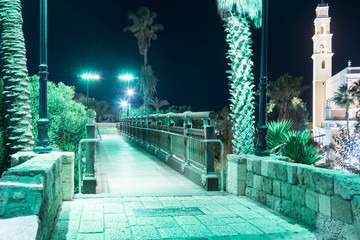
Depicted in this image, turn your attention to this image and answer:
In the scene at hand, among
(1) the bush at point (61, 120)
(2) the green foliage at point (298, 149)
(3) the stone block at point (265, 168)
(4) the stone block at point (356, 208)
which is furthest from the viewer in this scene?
Result: (1) the bush at point (61, 120)

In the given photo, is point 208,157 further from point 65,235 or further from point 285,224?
point 65,235

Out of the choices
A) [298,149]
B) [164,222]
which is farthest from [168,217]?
[298,149]

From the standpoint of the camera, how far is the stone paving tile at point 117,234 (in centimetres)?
554

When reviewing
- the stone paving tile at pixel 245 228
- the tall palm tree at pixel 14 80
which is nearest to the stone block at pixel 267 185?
the stone paving tile at pixel 245 228

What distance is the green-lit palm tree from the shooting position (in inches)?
739

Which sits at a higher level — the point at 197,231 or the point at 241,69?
the point at 241,69

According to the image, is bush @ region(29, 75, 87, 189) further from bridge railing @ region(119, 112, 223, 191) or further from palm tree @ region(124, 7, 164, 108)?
palm tree @ region(124, 7, 164, 108)

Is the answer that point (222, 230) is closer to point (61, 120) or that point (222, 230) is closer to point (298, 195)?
point (298, 195)

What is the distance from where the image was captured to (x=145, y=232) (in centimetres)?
581

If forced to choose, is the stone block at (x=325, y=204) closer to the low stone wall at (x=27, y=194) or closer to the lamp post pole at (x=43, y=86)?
the low stone wall at (x=27, y=194)

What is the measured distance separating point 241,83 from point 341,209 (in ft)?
45.0

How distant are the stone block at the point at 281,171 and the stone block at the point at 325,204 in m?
1.12

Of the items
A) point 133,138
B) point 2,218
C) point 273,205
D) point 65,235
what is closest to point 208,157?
point 273,205

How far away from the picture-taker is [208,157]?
9.54 m
